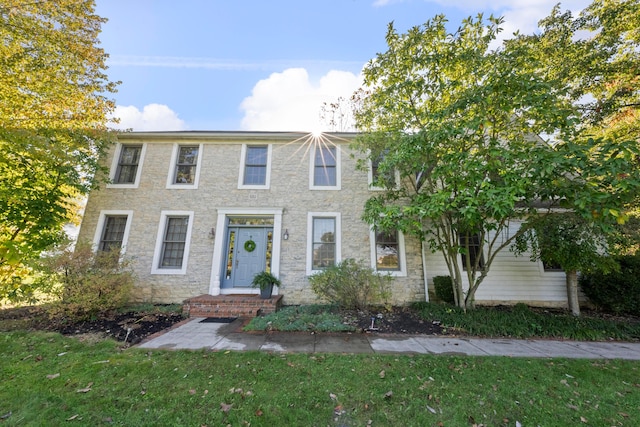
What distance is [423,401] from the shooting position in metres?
2.66

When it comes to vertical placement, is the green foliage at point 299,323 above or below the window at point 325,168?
below

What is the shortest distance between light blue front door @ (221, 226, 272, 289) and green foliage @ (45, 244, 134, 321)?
2718 millimetres

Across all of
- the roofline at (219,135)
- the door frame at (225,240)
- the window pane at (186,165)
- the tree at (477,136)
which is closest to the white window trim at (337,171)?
the roofline at (219,135)

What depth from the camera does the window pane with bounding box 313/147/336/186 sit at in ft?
28.1

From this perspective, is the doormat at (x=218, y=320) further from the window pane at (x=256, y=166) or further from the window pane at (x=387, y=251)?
the window pane at (x=387, y=251)

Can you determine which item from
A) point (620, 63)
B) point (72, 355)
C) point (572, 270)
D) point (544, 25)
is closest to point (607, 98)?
point (620, 63)

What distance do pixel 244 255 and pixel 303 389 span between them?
565 cm

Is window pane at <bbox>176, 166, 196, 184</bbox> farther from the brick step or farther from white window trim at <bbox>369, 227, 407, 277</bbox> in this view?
white window trim at <bbox>369, 227, 407, 277</bbox>

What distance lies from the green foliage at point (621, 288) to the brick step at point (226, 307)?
972 cm

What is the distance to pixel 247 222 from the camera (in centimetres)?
815

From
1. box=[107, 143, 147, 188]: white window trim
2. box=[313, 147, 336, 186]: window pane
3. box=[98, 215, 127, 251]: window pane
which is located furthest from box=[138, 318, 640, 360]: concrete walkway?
box=[107, 143, 147, 188]: white window trim

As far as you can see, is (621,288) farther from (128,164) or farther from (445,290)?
(128,164)

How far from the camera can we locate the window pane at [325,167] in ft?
28.1

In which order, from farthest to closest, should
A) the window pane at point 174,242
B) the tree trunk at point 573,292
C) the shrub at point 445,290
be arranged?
the window pane at point 174,242
the shrub at point 445,290
the tree trunk at point 573,292
